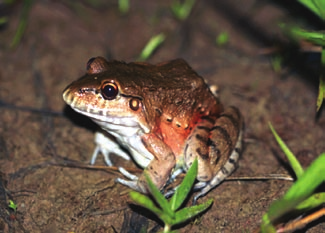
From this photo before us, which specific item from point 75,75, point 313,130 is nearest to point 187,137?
point 313,130

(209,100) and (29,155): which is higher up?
(209,100)

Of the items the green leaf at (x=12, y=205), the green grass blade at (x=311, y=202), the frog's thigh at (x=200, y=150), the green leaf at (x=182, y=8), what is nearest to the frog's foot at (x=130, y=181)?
the frog's thigh at (x=200, y=150)

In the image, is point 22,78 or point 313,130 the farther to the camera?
point 22,78

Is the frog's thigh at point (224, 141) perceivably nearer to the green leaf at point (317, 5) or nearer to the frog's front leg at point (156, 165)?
the frog's front leg at point (156, 165)

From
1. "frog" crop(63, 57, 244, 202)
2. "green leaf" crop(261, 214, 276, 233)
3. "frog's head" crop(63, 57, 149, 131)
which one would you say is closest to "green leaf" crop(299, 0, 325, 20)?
"frog" crop(63, 57, 244, 202)

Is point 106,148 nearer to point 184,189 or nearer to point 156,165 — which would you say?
point 156,165

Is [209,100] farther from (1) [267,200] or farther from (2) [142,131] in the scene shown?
(1) [267,200]
